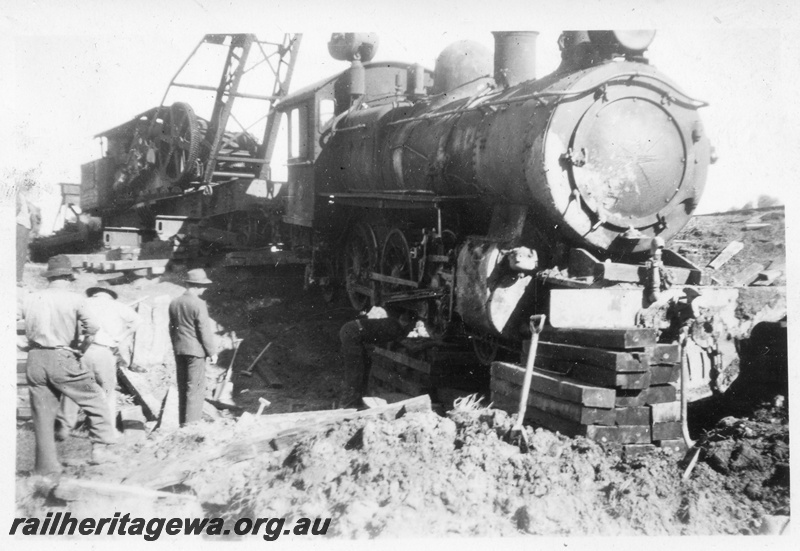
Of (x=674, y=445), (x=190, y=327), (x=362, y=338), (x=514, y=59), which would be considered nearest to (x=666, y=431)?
(x=674, y=445)

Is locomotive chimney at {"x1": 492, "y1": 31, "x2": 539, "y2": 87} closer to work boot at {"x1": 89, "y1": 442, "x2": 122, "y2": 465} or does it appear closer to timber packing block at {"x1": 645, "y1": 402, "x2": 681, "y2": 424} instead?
timber packing block at {"x1": 645, "y1": 402, "x2": 681, "y2": 424}

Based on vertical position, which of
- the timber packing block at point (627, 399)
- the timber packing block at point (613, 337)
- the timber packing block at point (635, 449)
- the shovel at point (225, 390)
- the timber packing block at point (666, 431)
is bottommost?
the shovel at point (225, 390)

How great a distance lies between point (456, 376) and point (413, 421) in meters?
1.94

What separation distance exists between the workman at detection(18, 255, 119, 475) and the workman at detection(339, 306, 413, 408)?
2707mm

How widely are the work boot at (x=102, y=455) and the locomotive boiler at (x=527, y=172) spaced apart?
2907 mm

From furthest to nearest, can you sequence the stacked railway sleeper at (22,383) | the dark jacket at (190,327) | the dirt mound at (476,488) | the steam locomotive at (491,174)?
1. the dark jacket at (190,327)
2. the stacked railway sleeper at (22,383)
3. the steam locomotive at (491,174)
4. the dirt mound at (476,488)

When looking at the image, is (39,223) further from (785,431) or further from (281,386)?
(785,431)

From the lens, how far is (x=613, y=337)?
419 centimetres

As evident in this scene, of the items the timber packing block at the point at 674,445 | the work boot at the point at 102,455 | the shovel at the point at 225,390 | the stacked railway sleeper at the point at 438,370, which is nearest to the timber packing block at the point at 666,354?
the timber packing block at the point at 674,445

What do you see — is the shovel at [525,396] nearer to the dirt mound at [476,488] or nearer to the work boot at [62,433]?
the dirt mound at [476,488]

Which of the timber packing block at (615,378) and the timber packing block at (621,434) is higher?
the timber packing block at (615,378)

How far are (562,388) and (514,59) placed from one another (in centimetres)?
350

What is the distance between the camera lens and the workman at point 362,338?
705 cm

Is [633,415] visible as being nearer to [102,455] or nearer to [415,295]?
[415,295]
